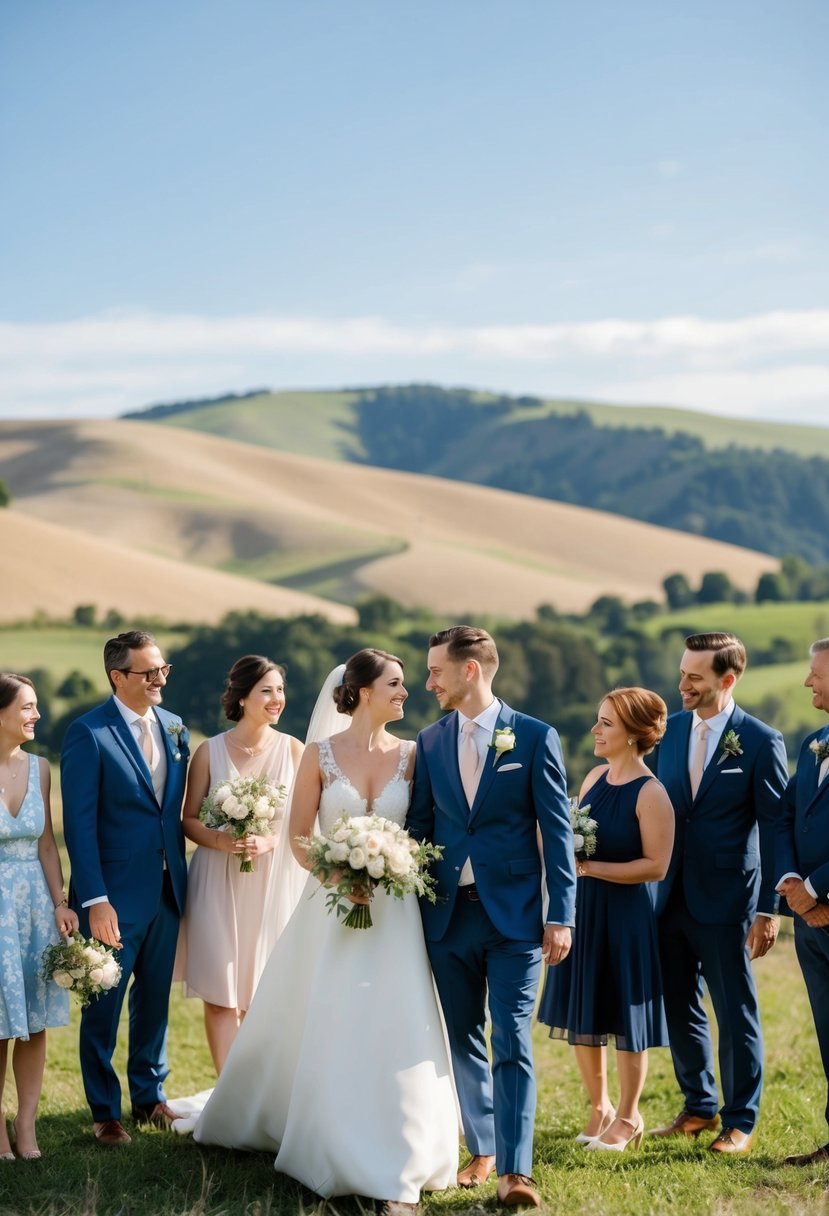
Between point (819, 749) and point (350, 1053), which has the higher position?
point (819, 749)

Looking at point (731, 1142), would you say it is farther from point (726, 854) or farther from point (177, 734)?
point (177, 734)

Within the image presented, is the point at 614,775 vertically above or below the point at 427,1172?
above

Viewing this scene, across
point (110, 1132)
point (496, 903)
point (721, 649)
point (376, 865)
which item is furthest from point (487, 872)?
point (110, 1132)

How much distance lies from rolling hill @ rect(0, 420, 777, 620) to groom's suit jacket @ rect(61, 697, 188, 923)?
55.1 m

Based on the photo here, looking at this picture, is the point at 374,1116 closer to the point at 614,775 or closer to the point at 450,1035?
the point at 450,1035

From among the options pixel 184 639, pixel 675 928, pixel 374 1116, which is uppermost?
pixel 675 928

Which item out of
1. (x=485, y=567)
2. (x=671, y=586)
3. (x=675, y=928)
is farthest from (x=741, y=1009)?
(x=671, y=586)

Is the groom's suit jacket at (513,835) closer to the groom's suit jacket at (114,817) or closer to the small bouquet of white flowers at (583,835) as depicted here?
the small bouquet of white flowers at (583,835)

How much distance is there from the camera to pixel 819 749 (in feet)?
19.6

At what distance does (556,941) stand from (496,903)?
0.98 feet

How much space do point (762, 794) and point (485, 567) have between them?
70.0 m

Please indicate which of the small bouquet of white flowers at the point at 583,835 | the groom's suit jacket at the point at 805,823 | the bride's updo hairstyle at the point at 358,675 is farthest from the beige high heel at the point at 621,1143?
the bride's updo hairstyle at the point at 358,675

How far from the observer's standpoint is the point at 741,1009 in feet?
20.8

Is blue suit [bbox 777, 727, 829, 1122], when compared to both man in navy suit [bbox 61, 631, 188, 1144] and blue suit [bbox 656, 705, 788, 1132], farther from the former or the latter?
man in navy suit [bbox 61, 631, 188, 1144]
